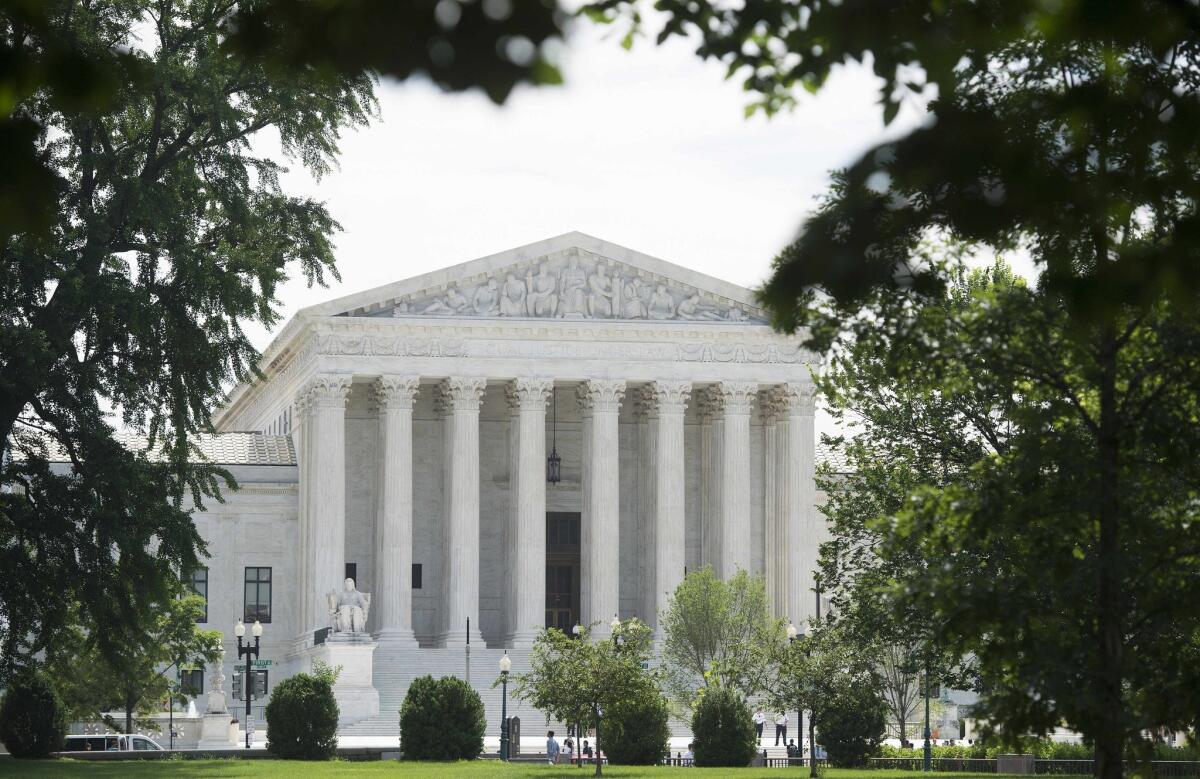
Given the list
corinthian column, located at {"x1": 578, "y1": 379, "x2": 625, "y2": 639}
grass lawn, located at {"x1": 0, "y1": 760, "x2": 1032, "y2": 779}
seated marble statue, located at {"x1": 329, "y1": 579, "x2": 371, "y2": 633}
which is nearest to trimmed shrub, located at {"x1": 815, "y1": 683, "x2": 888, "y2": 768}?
grass lawn, located at {"x1": 0, "y1": 760, "x2": 1032, "y2": 779}

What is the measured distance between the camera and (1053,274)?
28.6ft

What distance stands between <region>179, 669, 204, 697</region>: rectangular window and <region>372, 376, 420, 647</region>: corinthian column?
7566 millimetres

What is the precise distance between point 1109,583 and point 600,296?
6140 cm

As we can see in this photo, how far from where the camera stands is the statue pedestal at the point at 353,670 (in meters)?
70.2

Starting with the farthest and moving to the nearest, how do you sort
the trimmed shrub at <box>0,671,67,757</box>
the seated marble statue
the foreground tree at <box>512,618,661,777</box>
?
the seated marble statue
the foreground tree at <box>512,618,661,777</box>
the trimmed shrub at <box>0,671,67,757</box>

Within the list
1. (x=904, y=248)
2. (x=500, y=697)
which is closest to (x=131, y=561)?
(x=904, y=248)

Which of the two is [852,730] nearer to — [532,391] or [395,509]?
[395,509]

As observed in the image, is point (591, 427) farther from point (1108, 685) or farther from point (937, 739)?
point (1108, 685)

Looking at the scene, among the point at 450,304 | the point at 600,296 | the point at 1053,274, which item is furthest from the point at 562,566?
the point at 1053,274

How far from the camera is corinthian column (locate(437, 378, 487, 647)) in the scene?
78750 mm

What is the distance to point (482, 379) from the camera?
79.6m

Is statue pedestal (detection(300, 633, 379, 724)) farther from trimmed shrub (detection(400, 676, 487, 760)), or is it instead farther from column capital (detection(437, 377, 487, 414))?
trimmed shrub (detection(400, 676, 487, 760))

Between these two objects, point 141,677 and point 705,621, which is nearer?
point 141,677

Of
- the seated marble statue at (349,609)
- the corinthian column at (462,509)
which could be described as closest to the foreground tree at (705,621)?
the corinthian column at (462,509)
